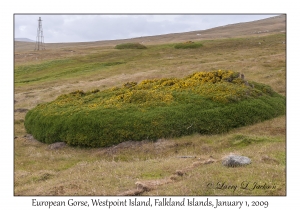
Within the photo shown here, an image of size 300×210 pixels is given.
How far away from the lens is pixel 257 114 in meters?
18.5

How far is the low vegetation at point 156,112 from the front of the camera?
53.7ft

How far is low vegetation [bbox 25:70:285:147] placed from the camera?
16359 millimetres

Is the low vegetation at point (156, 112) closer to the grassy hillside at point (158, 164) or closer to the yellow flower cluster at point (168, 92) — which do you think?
the yellow flower cluster at point (168, 92)

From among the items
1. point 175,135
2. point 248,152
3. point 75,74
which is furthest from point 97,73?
point 248,152

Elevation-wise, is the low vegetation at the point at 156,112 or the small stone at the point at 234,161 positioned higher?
the low vegetation at the point at 156,112

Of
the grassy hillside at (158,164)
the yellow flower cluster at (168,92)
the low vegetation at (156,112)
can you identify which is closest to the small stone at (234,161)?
the grassy hillside at (158,164)

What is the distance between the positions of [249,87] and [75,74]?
33.2m

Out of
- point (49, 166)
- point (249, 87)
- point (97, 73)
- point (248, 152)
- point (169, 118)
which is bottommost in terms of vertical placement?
point (49, 166)

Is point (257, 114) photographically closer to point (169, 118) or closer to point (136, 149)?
point (169, 118)

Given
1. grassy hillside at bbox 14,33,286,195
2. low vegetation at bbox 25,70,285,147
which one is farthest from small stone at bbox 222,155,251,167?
low vegetation at bbox 25,70,285,147

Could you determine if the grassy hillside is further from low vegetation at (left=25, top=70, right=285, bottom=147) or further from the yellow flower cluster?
the yellow flower cluster

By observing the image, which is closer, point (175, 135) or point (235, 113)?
point (175, 135)

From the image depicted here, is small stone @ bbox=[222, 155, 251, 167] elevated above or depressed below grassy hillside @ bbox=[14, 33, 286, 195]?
above

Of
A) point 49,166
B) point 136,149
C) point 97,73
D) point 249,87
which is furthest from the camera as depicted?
point 97,73
